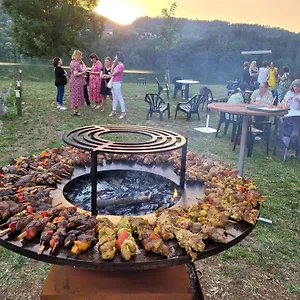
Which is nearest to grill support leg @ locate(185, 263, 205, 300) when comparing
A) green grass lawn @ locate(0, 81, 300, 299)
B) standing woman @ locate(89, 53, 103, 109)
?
green grass lawn @ locate(0, 81, 300, 299)

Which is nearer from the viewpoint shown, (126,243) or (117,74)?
(126,243)

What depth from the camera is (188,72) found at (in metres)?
32.0

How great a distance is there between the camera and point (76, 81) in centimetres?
991

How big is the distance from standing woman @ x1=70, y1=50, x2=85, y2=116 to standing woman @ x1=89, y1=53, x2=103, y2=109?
0.76m

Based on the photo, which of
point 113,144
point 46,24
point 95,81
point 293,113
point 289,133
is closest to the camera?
point 113,144

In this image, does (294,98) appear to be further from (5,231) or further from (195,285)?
(5,231)

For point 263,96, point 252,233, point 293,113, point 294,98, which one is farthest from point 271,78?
point 252,233

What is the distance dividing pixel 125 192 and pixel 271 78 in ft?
37.0

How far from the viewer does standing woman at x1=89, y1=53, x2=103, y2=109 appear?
10.8 meters

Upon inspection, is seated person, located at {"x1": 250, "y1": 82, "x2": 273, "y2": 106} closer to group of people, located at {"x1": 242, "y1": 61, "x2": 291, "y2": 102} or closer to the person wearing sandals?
group of people, located at {"x1": 242, "y1": 61, "x2": 291, "y2": 102}

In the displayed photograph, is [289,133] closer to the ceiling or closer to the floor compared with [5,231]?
closer to the floor

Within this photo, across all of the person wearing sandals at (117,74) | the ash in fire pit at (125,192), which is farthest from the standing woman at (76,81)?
the ash in fire pit at (125,192)

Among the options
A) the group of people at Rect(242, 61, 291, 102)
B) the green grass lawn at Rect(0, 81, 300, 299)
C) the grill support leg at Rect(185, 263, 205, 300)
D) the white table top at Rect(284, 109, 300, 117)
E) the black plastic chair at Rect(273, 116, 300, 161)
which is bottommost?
the green grass lawn at Rect(0, 81, 300, 299)

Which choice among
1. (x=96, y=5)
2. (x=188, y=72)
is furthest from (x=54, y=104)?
(x=96, y=5)
